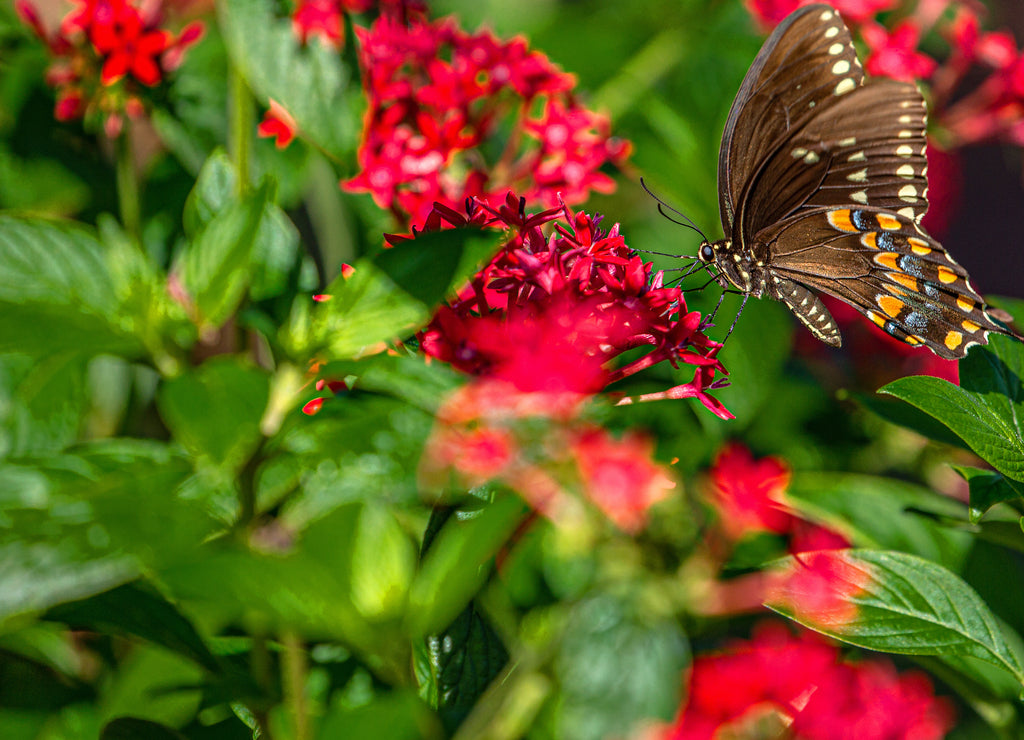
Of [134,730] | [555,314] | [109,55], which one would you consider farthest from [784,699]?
[109,55]

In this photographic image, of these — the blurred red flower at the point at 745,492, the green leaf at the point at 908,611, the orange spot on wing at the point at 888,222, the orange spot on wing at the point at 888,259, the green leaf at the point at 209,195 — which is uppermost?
the green leaf at the point at 209,195

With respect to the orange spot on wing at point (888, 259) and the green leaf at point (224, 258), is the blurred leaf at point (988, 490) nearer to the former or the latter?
the orange spot on wing at point (888, 259)

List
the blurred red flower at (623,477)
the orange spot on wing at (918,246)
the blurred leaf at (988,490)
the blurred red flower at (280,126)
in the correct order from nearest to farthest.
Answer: the blurred leaf at (988,490), the blurred red flower at (623,477), the blurred red flower at (280,126), the orange spot on wing at (918,246)

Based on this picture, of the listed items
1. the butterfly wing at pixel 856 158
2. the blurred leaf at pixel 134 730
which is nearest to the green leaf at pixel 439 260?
the blurred leaf at pixel 134 730

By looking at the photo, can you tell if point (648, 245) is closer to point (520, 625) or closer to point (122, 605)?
point (520, 625)

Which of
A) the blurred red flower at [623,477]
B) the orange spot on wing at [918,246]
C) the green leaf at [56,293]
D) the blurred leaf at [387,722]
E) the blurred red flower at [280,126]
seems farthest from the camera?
the orange spot on wing at [918,246]

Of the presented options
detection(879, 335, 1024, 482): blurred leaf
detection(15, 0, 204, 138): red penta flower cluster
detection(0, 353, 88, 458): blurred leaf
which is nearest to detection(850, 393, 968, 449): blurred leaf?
detection(879, 335, 1024, 482): blurred leaf

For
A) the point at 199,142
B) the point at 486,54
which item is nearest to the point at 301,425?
the point at 486,54
